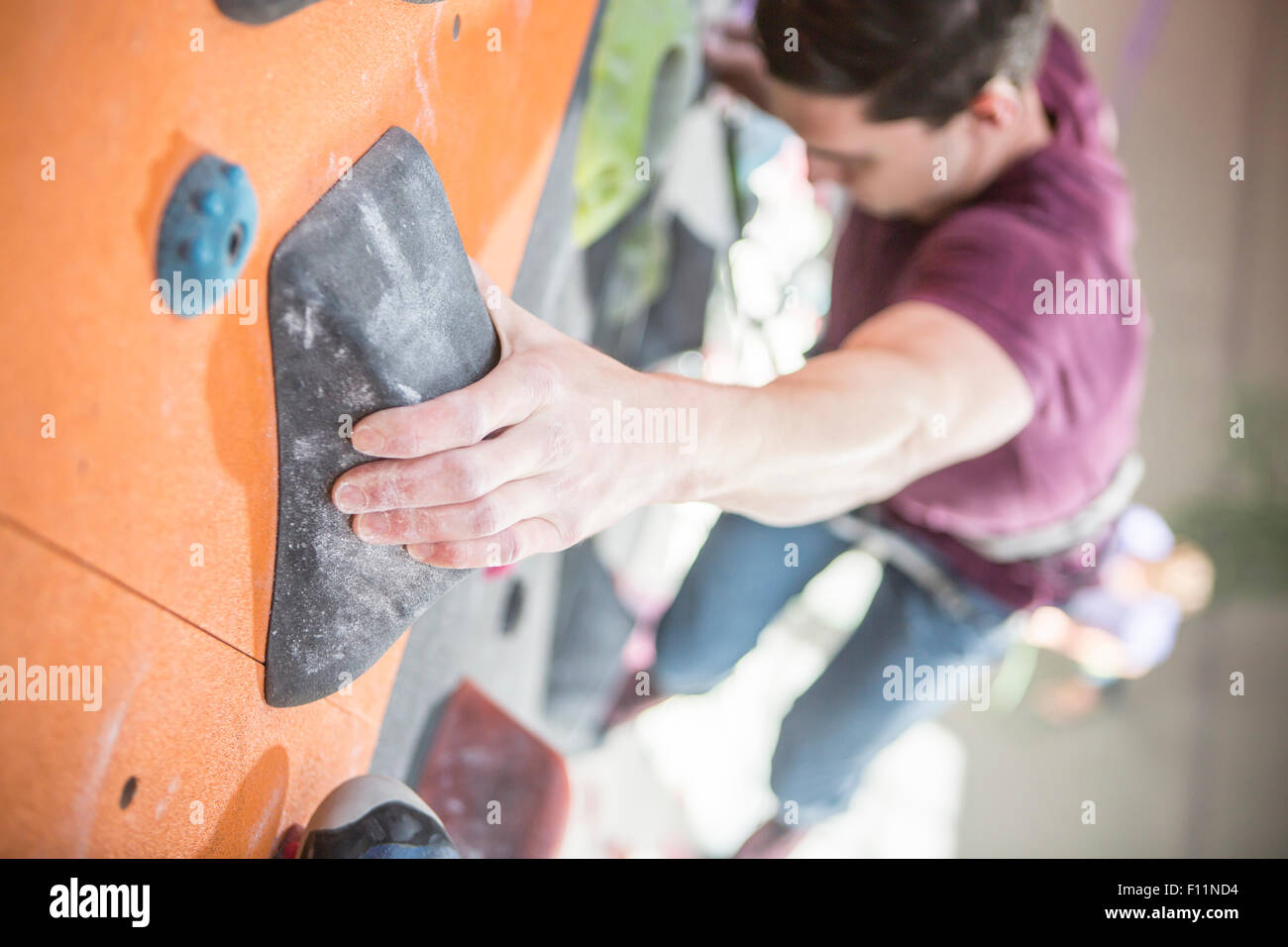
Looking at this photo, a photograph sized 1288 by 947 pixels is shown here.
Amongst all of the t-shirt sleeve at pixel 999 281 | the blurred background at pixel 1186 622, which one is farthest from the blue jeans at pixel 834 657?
the t-shirt sleeve at pixel 999 281

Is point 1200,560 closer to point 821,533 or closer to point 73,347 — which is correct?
point 821,533

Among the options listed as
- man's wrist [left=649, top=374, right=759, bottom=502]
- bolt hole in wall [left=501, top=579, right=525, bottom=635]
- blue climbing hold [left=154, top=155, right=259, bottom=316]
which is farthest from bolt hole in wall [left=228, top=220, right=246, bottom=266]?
bolt hole in wall [left=501, top=579, right=525, bottom=635]

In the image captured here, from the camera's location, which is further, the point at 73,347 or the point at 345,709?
the point at 345,709

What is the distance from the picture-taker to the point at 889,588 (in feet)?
3.57

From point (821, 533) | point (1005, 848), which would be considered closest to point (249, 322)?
point (821, 533)

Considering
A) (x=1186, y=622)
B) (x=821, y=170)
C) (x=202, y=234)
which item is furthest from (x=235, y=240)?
(x=1186, y=622)

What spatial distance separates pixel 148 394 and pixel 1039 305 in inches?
28.1

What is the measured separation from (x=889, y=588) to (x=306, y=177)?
0.83 m

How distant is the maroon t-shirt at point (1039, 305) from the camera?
80 cm

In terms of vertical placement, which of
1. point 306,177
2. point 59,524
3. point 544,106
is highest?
point 544,106

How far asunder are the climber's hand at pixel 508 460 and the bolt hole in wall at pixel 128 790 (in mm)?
184

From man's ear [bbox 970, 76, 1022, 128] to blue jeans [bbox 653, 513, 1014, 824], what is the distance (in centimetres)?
48

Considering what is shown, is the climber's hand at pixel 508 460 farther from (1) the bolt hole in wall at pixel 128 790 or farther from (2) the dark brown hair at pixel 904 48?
(2) the dark brown hair at pixel 904 48

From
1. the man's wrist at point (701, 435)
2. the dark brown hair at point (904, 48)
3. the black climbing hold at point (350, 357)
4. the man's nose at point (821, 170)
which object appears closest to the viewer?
the black climbing hold at point (350, 357)
